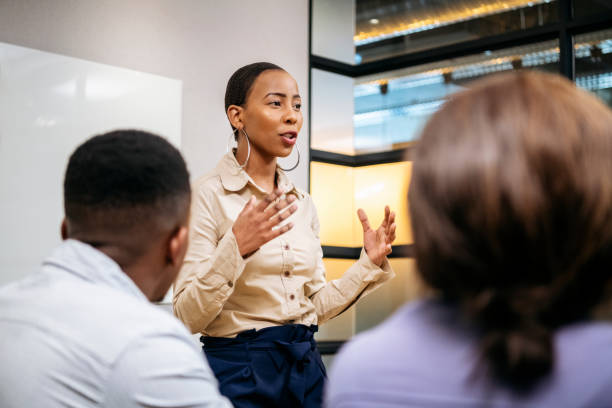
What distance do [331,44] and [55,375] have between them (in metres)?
3.73

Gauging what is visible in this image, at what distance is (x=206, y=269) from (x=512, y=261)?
1082 mm

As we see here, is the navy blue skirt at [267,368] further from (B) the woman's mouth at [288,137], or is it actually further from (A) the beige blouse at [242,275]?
(B) the woman's mouth at [288,137]

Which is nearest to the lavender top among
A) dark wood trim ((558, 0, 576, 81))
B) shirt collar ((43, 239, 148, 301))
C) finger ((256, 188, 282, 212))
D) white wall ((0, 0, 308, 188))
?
shirt collar ((43, 239, 148, 301))

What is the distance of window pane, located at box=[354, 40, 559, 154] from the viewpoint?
145 inches

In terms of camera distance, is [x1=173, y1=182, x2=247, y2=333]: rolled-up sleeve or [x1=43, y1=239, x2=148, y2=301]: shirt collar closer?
[x1=43, y1=239, x2=148, y2=301]: shirt collar

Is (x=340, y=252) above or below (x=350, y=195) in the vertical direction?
below

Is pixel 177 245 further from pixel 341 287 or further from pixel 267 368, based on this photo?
pixel 341 287

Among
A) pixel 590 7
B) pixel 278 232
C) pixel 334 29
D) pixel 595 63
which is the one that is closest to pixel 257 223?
pixel 278 232

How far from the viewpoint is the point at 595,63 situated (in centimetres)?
339

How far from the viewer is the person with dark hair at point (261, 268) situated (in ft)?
5.13

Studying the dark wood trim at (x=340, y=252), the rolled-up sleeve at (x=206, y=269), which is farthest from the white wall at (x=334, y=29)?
the rolled-up sleeve at (x=206, y=269)

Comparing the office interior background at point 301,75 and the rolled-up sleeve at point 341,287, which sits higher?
the office interior background at point 301,75

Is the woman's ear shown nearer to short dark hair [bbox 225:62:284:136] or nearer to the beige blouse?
short dark hair [bbox 225:62:284:136]

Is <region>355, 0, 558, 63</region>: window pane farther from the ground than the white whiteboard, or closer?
farther from the ground
